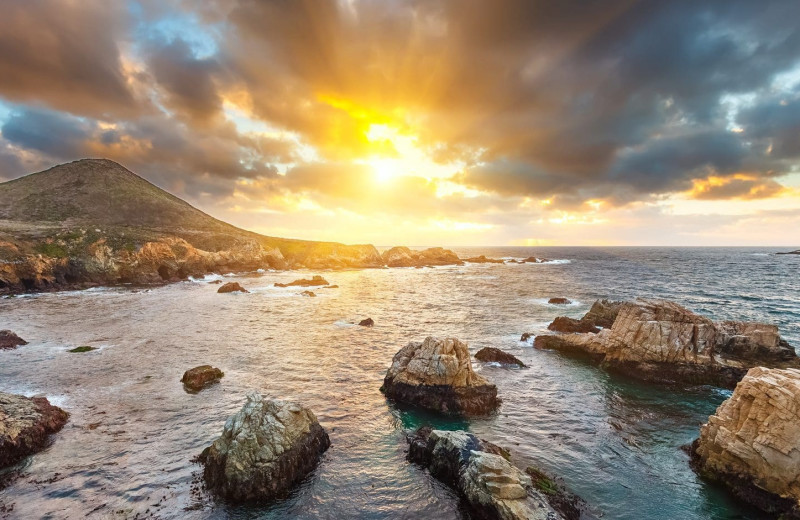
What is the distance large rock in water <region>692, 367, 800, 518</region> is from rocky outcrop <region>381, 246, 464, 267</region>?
428 ft

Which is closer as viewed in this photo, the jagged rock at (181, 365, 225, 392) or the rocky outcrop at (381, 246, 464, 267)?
the jagged rock at (181, 365, 225, 392)

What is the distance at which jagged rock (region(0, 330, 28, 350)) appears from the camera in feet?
103

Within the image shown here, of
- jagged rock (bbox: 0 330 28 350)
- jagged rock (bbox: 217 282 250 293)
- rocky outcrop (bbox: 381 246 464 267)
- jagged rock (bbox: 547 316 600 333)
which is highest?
rocky outcrop (bbox: 381 246 464 267)

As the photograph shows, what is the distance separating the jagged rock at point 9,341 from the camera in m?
31.4

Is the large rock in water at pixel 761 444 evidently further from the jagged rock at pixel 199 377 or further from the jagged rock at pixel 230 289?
the jagged rock at pixel 230 289

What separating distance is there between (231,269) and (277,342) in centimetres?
8174

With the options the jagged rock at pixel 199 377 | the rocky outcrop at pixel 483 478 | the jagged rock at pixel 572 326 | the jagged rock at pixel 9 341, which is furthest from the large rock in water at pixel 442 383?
A: the jagged rock at pixel 9 341

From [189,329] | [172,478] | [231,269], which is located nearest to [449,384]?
[172,478]

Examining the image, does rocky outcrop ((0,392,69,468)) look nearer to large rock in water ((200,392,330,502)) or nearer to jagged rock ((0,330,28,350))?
large rock in water ((200,392,330,502))

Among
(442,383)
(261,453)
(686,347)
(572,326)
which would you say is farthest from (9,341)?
(686,347)

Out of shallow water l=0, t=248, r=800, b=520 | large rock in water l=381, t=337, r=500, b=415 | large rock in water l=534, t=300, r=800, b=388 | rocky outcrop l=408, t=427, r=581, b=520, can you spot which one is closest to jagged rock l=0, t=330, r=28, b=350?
shallow water l=0, t=248, r=800, b=520

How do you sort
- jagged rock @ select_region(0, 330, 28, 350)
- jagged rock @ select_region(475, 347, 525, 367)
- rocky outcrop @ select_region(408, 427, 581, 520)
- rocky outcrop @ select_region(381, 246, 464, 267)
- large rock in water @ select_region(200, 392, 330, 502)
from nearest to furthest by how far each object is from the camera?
rocky outcrop @ select_region(408, 427, 581, 520)
large rock in water @ select_region(200, 392, 330, 502)
jagged rock @ select_region(475, 347, 525, 367)
jagged rock @ select_region(0, 330, 28, 350)
rocky outcrop @ select_region(381, 246, 464, 267)

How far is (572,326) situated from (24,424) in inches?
1727

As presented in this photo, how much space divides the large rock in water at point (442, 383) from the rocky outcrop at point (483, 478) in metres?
5.11
